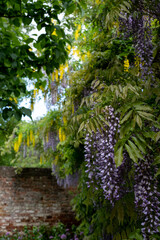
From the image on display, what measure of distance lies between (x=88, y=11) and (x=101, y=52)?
0.88 m

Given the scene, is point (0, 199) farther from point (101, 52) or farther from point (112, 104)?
point (112, 104)

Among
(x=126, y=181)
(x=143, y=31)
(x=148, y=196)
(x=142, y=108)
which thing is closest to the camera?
(x=142, y=108)

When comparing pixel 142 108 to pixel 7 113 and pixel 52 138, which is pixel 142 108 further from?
pixel 52 138

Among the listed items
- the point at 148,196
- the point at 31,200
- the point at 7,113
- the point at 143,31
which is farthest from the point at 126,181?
the point at 31,200

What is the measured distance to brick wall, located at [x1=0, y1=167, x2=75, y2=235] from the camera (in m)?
6.96

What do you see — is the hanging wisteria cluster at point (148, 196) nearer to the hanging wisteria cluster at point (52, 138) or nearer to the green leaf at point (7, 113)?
the green leaf at point (7, 113)

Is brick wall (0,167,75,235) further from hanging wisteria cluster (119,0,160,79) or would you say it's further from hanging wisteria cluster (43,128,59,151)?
hanging wisteria cluster (119,0,160,79)

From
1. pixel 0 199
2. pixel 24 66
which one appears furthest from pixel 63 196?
pixel 24 66

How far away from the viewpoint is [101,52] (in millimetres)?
3736

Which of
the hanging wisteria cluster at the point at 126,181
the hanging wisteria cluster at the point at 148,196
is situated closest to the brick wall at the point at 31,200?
the hanging wisteria cluster at the point at 126,181

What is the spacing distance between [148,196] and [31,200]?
5.32 m

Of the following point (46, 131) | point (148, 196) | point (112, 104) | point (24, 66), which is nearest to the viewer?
point (148, 196)

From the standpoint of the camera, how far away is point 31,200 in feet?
23.5

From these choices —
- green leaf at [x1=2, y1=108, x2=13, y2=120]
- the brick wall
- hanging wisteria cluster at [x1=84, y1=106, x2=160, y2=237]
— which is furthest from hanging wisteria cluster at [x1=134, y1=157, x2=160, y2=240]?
the brick wall
